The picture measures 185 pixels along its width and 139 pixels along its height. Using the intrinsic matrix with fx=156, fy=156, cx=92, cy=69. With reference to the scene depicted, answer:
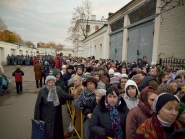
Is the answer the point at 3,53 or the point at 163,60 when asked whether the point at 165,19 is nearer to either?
the point at 163,60

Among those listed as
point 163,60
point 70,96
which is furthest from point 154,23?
point 70,96

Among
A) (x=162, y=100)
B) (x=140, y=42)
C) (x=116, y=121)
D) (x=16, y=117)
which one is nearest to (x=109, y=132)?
(x=116, y=121)

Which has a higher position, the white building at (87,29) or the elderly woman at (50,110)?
A: the white building at (87,29)

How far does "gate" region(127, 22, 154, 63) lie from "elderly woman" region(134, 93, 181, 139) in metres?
8.02

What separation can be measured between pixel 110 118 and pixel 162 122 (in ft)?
2.77

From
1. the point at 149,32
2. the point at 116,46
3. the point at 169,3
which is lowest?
the point at 116,46

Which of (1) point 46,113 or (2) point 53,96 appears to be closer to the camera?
(1) point 46,113

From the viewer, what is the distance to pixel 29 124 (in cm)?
509

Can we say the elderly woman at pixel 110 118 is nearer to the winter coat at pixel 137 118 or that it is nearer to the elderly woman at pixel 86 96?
the winter coat at pixel 137 118

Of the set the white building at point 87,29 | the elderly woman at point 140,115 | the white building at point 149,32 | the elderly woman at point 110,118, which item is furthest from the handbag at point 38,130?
the white building at point 87,29

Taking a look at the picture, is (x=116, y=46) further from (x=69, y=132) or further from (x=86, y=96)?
(x=86, y=96)

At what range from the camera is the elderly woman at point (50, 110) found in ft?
11.7

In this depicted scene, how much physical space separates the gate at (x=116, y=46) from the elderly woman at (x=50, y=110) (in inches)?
422

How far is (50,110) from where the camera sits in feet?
11.9
